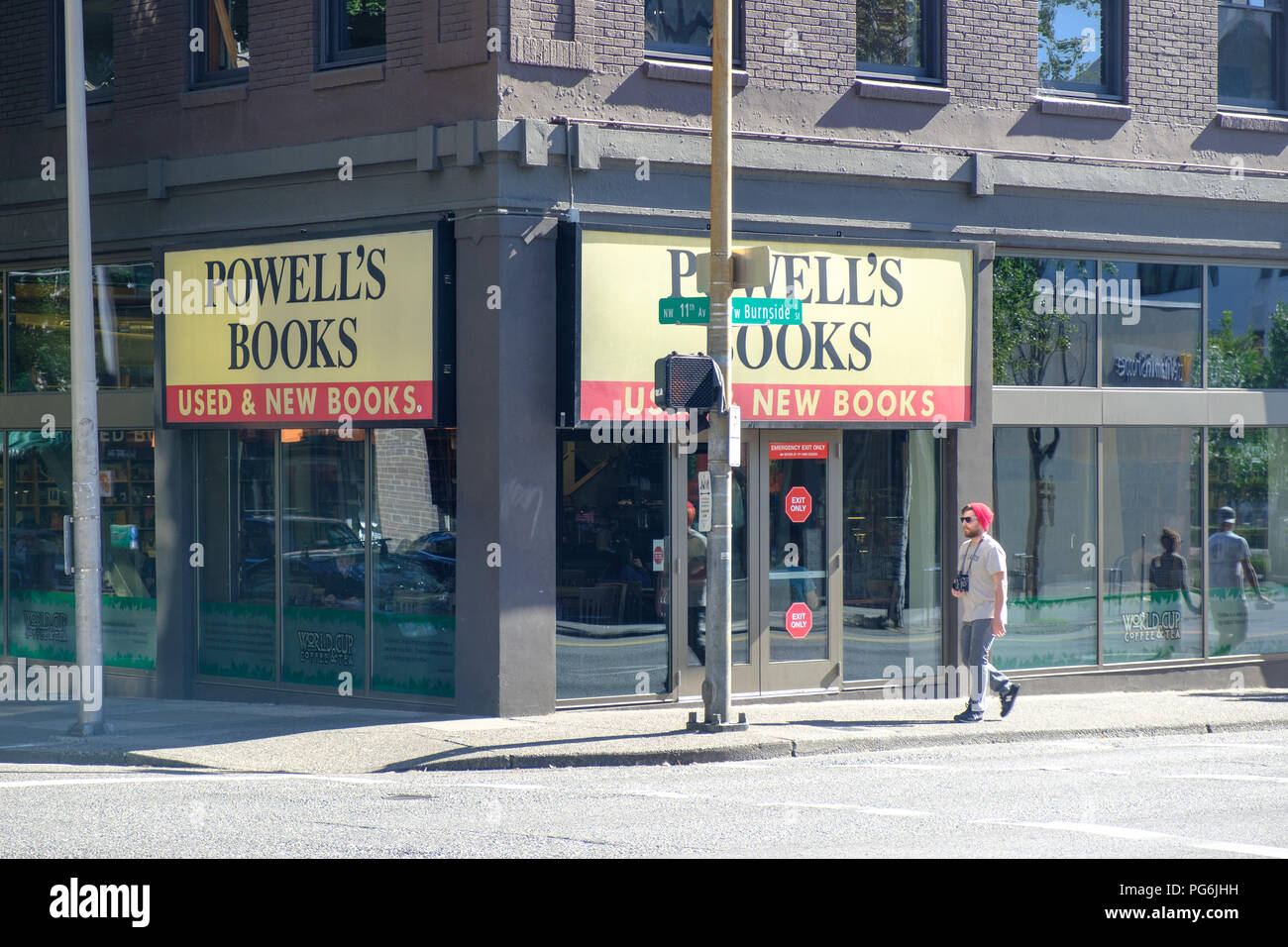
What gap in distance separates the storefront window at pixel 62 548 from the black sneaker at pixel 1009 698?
8408mm

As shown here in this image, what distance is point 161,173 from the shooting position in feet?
48.1

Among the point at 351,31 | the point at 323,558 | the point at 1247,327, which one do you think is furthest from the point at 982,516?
the point at 351,31

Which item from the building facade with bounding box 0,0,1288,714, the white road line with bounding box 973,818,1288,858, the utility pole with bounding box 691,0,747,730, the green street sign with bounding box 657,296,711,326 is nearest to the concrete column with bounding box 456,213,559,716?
the building facade with bounding box 0,0,1288,714

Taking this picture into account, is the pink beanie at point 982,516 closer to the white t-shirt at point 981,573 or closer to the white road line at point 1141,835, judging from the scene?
the white t-shirt at point 981,573

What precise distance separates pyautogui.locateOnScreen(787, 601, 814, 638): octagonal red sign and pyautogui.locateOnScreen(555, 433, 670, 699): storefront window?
51.8 inches

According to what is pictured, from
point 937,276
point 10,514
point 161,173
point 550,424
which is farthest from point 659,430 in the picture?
point 10,514

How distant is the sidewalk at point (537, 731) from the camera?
1130 centimetres

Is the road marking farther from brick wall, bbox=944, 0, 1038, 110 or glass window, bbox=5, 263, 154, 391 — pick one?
glass window, bbox=5, 263, 154, 391

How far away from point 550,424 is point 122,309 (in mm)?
5258

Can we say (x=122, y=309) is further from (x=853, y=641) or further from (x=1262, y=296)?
(x=1262, y=296)

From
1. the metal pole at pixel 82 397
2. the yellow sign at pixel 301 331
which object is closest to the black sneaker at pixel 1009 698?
the yellow sign at pixel 301 331

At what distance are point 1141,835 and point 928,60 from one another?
916 centimetres

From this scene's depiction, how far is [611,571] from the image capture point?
13.5 m

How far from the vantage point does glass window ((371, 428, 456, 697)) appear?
13406 millimetres
